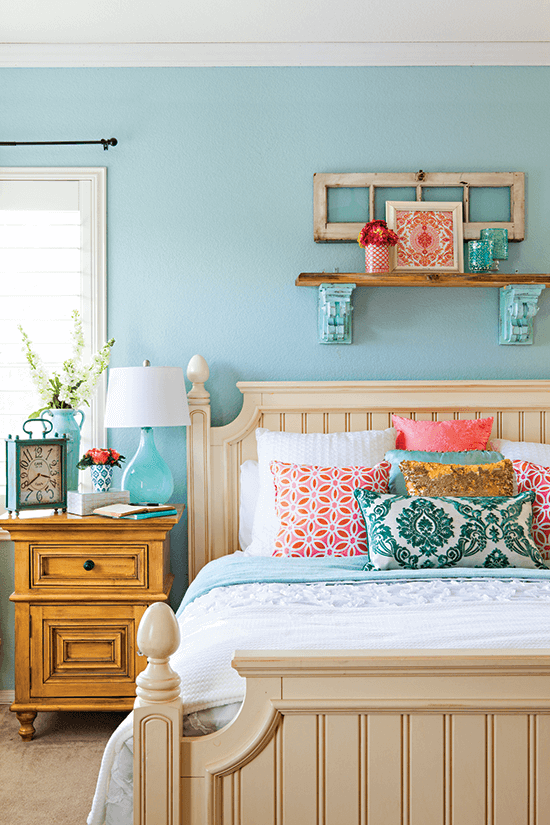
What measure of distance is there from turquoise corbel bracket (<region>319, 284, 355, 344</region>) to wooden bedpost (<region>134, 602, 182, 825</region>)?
1775 millimetres

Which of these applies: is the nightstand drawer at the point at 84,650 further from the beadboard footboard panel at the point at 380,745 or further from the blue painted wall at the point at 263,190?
the beadboard footboard panel at the point at 380,745

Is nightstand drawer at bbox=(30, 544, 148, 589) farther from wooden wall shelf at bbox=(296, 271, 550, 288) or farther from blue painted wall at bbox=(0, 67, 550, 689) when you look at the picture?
wooden wall shelf at bbox=(296, 271, 550, 288)

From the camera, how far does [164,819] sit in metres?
1.14

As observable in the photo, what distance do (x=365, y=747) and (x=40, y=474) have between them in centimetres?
168

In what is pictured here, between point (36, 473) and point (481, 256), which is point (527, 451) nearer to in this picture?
point (481, 256)

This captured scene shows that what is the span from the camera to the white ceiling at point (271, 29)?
7.99ft

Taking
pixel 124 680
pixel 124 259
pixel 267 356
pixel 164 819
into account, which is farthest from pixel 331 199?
pixel 164 819

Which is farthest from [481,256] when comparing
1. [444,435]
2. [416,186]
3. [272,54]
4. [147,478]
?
[147,478]

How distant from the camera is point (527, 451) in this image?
2.48 metres

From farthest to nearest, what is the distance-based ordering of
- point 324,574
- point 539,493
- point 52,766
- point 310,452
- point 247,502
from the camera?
point 247,502
point 310,452
point 539,493
point 52,766
point 324,574

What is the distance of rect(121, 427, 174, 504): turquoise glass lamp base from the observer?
251 cm

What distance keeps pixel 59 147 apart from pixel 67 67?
1.11 ft

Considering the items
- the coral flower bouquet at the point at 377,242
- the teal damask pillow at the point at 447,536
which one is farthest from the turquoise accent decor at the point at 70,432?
the coral flower bouquet at the point at 377,242

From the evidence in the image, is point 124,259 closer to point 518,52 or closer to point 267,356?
point 267,356
